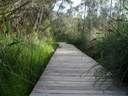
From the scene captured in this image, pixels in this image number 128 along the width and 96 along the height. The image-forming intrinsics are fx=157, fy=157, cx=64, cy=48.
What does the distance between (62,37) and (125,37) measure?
2130 centimetres

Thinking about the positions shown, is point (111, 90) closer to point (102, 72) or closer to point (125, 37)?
point (102, 72)

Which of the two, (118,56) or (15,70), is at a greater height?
(118,56)

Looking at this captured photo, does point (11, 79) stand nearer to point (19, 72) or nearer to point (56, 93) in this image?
point (19, 72)

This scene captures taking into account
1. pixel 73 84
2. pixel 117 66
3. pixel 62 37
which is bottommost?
pixel 62 37

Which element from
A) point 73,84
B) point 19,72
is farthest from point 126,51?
point 19,72

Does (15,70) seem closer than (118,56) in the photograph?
No

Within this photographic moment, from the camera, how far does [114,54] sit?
187cm

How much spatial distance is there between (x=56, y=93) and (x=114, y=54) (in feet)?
2.69

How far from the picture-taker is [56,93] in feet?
5.91

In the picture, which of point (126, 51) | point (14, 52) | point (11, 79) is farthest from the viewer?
point (14, 52)

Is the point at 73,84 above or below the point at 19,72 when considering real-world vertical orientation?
below

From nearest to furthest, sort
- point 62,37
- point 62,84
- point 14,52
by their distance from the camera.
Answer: point 62,84
point 14,52
point 62,37

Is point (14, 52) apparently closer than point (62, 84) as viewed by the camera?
No

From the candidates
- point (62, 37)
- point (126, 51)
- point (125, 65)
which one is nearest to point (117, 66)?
point (125, 65)
